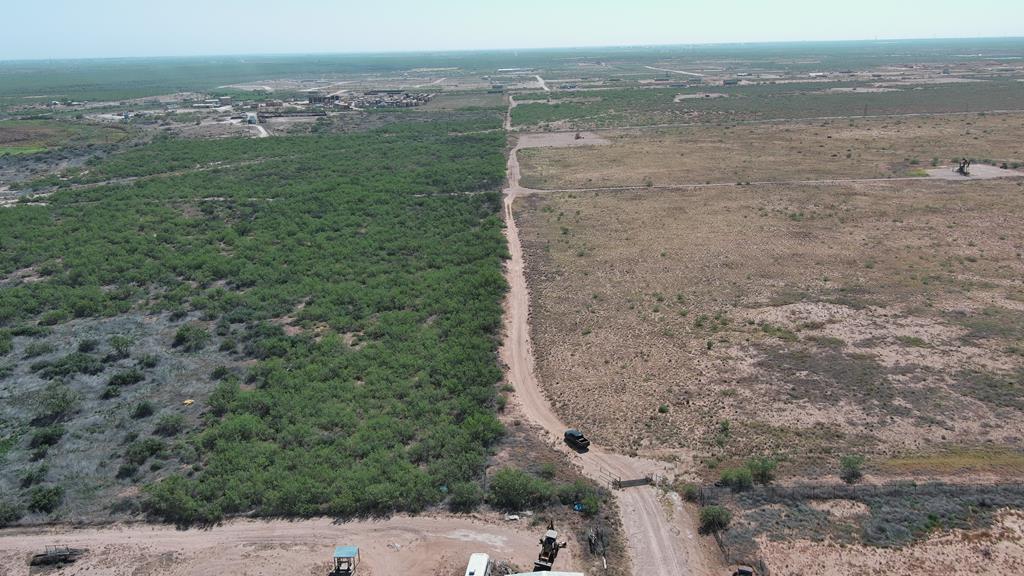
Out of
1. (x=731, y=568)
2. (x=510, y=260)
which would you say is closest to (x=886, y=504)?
(x=731, y=568)

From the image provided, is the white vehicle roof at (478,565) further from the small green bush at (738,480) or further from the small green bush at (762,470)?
the small green bush at (762,470)

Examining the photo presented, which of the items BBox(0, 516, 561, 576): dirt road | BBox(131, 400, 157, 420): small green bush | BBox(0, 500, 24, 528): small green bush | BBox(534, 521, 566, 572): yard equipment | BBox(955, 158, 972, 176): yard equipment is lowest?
BBox(0, 516, 561, 576): dirt road

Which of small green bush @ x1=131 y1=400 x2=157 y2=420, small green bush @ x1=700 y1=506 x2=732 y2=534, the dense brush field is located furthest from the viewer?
small green bush @ x1=131 y1=400 x2=157 y2=420

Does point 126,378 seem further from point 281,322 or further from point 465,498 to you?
point 465,498

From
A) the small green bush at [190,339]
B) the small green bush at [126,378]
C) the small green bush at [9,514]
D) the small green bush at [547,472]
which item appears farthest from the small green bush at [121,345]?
the small green bush at [547,472]

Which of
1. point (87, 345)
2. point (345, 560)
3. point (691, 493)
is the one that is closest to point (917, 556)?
point (691, 493)

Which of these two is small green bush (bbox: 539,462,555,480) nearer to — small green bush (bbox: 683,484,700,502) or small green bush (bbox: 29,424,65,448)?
small green bush (bbox: 683,484,700,502)

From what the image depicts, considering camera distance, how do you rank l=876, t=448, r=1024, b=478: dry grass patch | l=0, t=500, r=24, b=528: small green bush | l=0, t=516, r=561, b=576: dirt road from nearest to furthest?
l=0, t=516, r=561, b=576: dirt road < l=0, t=500, r=24, b=528: small green bush < l=876, t=448, r=1024, b=478: dry grass patch

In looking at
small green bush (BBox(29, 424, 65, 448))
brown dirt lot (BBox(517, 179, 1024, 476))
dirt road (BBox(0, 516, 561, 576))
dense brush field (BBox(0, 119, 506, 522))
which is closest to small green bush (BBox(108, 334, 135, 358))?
dense brush field (BBox(0, 119, 506, 522))
